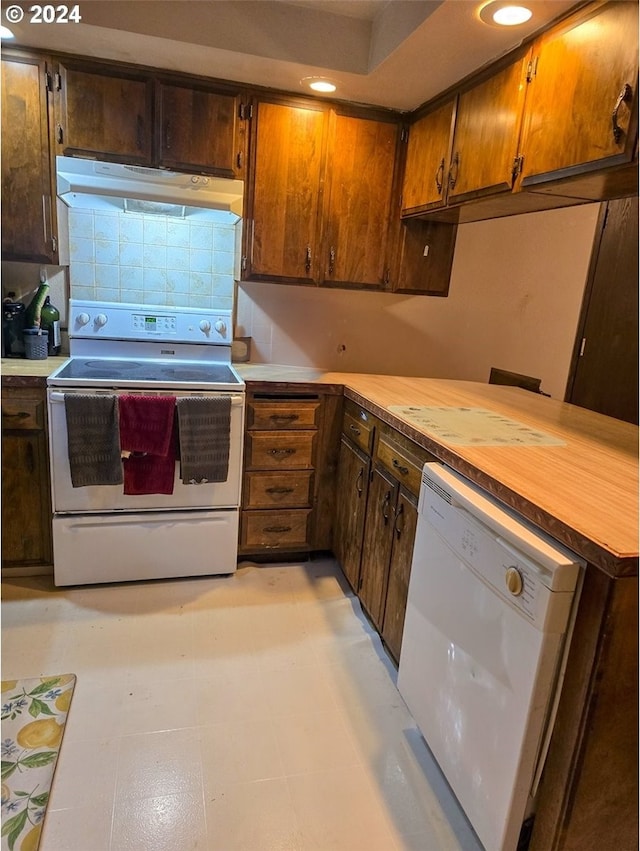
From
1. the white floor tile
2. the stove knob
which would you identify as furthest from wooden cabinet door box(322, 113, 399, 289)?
the stove knob

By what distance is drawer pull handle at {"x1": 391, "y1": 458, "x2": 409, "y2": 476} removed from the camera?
181 centimetres

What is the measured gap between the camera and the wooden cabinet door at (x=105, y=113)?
227 cm

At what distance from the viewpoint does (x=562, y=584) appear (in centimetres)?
102

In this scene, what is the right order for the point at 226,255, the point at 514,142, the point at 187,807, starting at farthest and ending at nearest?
the point at 226,255, the point at 514,142, the point at 187,807

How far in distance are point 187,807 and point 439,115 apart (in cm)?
273

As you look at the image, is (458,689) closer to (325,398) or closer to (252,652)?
(252,652)

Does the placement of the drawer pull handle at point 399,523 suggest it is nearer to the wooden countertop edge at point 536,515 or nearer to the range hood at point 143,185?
the wooden countertop edge at point 536,515

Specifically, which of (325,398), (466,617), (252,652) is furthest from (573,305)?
(252,652)

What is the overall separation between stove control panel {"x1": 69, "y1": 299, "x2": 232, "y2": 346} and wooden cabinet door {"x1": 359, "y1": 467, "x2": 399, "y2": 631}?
119cm

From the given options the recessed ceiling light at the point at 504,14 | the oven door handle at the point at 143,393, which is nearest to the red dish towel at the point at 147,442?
the oven door handle at the point at 143,393

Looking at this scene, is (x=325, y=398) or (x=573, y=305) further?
(x=573, y=305)

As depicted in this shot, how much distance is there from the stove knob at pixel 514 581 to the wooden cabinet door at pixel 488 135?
1.42 metres

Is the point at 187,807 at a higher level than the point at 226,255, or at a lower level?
lower

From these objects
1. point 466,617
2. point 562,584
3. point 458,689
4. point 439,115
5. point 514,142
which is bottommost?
point 458,689
